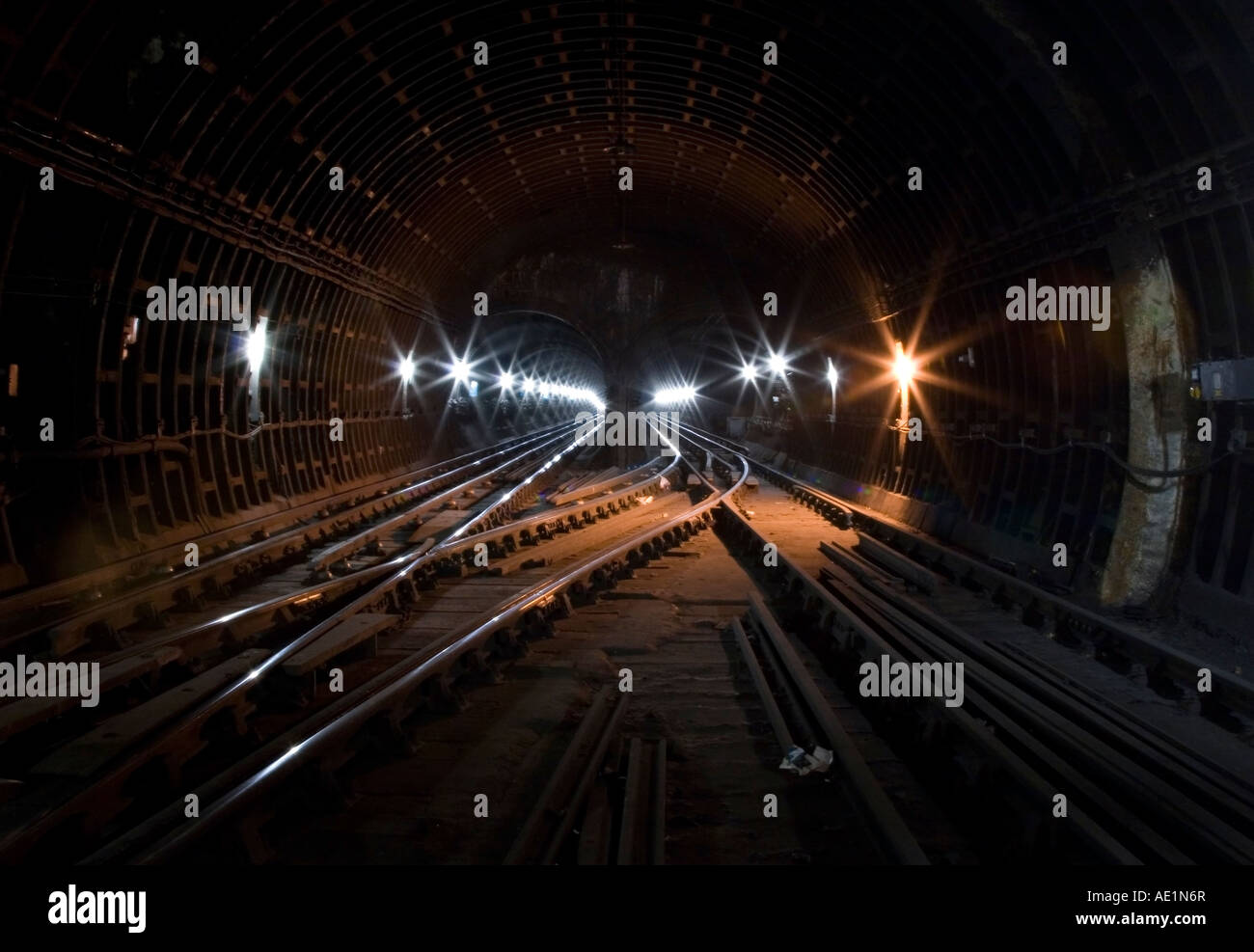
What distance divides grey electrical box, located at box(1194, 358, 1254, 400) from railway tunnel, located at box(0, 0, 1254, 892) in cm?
3

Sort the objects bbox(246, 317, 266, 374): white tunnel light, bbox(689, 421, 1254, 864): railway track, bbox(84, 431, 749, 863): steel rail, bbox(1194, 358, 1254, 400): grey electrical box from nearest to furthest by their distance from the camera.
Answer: bbox(84, 431, 749, 863): steel rail → bbox(689, 421, 1254, 864): railway track → bbox(1194, 358, 1254, 400): grey electrical box → bbox(246, 317, 266, 374): white tunnel light

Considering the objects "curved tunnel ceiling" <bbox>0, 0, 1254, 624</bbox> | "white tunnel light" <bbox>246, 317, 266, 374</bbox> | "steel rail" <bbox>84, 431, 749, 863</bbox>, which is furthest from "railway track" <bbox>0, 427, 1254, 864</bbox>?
"white tunnel light" <bbox>246, 317, 266, 374</bbox>

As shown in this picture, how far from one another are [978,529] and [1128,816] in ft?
26.9

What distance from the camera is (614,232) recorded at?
25250 mm

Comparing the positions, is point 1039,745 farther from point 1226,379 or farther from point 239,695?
point 239,695

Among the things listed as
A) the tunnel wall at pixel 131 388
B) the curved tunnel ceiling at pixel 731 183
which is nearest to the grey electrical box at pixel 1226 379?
the curved tunnel ceiling at pixel 731 183

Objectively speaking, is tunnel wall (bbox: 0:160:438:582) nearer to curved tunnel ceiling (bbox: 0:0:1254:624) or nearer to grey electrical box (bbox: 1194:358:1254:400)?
curved tunnel ceiling (bbox: 0:0:1254:624)

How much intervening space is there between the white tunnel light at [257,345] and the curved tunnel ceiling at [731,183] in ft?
1.32

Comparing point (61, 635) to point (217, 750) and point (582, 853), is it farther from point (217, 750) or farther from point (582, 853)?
point (582, 853)

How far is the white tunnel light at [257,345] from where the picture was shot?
12727mm

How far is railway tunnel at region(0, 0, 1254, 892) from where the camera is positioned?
282 inches

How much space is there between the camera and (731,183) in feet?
59.3

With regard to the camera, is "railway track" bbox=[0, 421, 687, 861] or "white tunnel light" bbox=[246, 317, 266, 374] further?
"white tunnel light" bbox=[246, 317, 266, 374]
